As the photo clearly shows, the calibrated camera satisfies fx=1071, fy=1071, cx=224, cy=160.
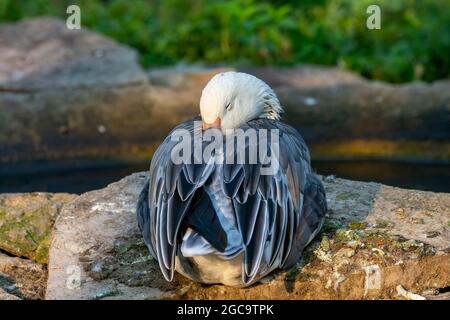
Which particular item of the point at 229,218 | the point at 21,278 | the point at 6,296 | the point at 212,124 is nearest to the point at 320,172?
the point at 212,124

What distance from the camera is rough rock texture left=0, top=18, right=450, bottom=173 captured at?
7176mm

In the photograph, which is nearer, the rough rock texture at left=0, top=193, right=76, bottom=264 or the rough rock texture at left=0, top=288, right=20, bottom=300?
the rough rock texture at left=0, top=288, right=20, bottom=300

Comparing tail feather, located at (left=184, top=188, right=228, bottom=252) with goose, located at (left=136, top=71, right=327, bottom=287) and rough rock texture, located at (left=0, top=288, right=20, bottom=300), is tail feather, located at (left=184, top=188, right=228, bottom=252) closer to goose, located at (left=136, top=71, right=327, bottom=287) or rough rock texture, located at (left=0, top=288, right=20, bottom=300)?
goose, located at (left=136, top=71, right=327, bottom=287)

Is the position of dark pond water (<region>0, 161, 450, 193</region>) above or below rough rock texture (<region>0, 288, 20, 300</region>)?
below

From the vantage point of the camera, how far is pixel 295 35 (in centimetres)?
870

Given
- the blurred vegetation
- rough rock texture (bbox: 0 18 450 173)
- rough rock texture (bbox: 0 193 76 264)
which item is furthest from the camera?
the blurred vegetation

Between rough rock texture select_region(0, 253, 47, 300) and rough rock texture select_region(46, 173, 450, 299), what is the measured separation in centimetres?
15

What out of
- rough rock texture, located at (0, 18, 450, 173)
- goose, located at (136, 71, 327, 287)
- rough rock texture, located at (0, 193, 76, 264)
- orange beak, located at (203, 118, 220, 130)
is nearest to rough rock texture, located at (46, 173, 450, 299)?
goose, located at (136, 71, 327, 287)

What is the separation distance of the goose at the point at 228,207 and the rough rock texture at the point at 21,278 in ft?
1.69

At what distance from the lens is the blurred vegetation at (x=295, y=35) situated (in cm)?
830

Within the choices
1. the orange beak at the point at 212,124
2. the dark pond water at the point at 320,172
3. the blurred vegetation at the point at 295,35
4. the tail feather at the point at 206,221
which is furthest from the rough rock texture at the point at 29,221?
the blurred vegetation at the point at 295,35

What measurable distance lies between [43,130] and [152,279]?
3.07m

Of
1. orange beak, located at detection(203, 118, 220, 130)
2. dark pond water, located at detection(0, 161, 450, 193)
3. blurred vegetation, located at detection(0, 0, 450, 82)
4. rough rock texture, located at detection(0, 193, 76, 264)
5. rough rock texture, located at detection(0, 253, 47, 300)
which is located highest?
orange beak, located at detection(203, 118, 220, 130)

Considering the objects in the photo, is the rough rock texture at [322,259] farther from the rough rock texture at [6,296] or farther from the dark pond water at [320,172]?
the dark pond water at [320,172]
